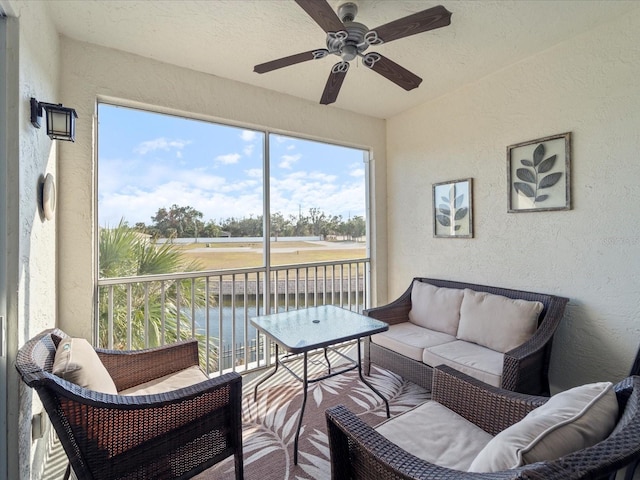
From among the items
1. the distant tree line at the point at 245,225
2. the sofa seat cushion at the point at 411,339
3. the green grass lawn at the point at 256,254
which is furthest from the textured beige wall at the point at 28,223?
the sofa seat cushion at the point at 411,339

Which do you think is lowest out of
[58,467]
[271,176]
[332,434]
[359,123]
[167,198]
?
[58,467]

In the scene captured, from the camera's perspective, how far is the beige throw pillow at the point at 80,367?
1352 mm

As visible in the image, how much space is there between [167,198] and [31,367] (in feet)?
5.90

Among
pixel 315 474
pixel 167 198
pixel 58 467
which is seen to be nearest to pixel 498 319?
pixel 315 474

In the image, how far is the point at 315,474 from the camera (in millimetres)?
1776


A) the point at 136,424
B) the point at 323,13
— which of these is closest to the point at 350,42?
the point at 323,13

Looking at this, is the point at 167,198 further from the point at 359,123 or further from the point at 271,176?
the point at 359,123

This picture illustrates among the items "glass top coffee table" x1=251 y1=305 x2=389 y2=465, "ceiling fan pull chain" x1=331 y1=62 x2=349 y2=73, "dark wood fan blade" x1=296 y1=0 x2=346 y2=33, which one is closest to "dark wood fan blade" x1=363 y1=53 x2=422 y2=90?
"ceiling fan pull chain" x1=331 y1=62 x2=349 y2=73

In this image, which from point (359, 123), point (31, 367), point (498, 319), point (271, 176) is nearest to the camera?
point (31, 367)

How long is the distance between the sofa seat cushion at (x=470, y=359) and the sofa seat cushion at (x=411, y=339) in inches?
2.9

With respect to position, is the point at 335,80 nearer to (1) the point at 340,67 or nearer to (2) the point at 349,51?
(1) the point at 340,67

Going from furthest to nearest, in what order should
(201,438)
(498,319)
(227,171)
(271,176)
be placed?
(271,176) → (227,171) → (498,319) → (201,438)

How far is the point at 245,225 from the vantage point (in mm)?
3145

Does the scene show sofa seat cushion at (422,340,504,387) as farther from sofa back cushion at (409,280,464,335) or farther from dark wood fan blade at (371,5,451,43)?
dark wood fan blade at (371,5,451,43)
